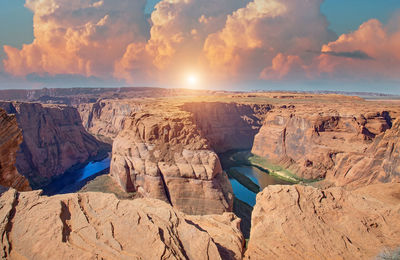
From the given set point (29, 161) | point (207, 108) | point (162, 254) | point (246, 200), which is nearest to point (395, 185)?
point (162, 254)

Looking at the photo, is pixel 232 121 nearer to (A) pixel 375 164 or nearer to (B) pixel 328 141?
(B) pixel 328 141

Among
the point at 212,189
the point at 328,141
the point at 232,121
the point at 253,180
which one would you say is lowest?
the point at 253,180

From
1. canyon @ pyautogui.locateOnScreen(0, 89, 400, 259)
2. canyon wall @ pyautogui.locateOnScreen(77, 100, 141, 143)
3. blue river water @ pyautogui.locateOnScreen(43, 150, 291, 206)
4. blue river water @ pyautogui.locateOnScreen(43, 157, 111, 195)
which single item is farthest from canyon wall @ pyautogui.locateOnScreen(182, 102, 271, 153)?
blue river water @ pyautogui.locateOnScreen(43, 157, 111, 195)

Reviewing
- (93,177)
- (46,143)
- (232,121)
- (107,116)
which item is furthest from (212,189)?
(107,116)

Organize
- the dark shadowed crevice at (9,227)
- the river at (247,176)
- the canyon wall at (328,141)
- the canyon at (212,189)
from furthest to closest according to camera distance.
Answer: the river at (247,176), the canyon wall at (328,141), the canyon at (212,189), the dark shadowed crevice at (9,227)

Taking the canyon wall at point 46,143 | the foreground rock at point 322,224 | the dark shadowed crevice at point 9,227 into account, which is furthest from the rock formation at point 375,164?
the canyon wall at point 46,143

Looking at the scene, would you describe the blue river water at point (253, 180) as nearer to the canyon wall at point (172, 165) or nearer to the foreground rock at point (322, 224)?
the canyon wall at point (172, 165)
